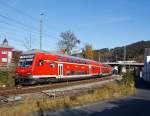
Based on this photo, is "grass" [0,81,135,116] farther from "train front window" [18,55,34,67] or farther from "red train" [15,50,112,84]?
"train front window" [18,55,34,67]

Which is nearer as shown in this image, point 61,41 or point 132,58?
point 61,41

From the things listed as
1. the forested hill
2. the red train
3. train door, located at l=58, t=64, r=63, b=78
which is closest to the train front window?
the red train

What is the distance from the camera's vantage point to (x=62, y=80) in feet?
125

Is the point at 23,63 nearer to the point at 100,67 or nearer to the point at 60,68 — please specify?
the point at 60,68

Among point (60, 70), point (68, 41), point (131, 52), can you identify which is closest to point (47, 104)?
point (60, 70)

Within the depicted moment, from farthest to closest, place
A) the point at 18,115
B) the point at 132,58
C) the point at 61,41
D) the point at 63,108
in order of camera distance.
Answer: the point at 132,58 < the point at 61,41 < the point at 63,108 < the point at 18,115

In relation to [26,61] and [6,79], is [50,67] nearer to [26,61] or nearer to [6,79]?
[26,61]

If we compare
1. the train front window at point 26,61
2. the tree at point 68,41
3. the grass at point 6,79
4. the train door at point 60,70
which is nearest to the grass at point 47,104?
the train front window at point 26,61

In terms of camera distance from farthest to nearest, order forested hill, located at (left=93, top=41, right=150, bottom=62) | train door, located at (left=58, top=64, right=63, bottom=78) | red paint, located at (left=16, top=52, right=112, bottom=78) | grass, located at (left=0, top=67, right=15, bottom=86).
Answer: forested hill, located at (left=93, top=41, right=150, bottom=62), train door, located at (left=58, top=64, right=63, bottom=78), grass, located at (left=0, top=67, right=15, bottom=86), red paint, located at (left=16, top=52, right=112, bottom=78)

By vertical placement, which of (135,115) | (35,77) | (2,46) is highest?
(2,46)

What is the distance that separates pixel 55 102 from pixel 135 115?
5118 mm

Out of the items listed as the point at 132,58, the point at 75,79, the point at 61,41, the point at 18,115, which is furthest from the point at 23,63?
the point at 132,58

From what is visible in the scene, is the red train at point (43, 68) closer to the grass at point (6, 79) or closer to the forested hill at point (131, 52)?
the grass at point (6, 79)

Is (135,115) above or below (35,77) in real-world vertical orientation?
below
